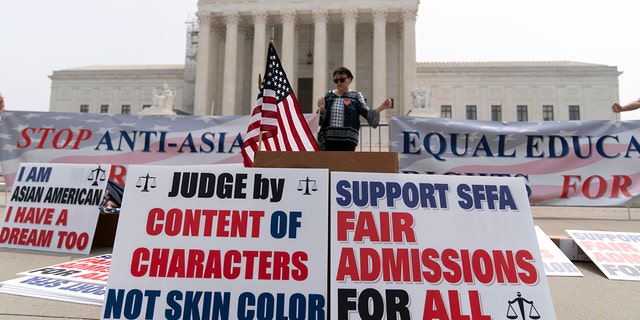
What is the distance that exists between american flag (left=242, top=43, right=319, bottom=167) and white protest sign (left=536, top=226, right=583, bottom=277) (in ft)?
10.2

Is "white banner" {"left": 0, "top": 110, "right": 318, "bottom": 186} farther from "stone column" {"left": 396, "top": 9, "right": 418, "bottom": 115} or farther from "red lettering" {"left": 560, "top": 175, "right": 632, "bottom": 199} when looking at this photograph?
"stone column" {"left": 396, "top": 9, "right": 418, "bottom": 115}

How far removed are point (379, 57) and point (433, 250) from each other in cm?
3626

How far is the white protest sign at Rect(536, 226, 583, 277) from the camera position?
3.97 metres

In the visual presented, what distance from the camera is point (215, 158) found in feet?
28.7

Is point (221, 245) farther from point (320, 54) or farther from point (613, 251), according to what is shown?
point (320, 54)

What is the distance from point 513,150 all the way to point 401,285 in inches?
284

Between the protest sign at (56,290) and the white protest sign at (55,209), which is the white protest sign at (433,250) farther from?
the white protest sign at (55,209)

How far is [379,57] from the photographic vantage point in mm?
36406

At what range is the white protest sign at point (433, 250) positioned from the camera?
6.97 ft

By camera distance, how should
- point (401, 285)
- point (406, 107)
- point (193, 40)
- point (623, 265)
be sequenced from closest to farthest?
point (401, 285), point (623, 265), point (406, 107), point (193, 40)

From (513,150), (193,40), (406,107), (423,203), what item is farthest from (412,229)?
(193,40)

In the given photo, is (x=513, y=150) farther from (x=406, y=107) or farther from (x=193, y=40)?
(x=193, y=40)

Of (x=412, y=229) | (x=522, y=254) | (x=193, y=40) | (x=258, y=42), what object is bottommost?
(x=522, y=254)

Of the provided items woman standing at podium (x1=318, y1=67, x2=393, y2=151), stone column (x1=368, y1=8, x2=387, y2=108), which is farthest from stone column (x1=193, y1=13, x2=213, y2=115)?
woman standing at podium (x1=318, y1=67, x2=393, y2=151)
